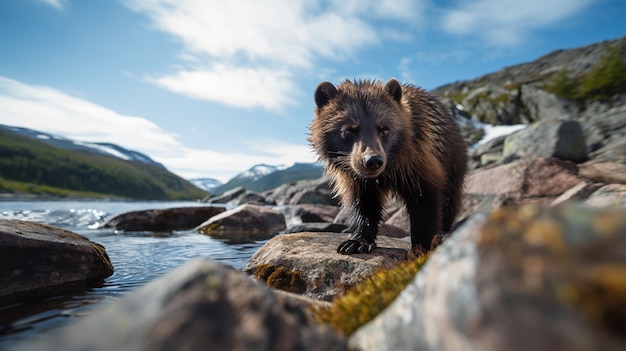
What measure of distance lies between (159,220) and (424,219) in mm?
14740

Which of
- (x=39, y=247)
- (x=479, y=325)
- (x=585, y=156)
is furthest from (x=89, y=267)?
(x=585, y=156)

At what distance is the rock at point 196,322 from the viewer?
1.52 m

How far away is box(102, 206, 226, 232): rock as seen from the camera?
16.3 metres

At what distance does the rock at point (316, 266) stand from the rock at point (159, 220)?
11622 mm

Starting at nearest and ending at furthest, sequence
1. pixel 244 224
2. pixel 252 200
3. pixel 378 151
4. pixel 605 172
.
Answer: pixel 378 151 < pixel 605 172 < pixel 244 224 < pixel 252 200

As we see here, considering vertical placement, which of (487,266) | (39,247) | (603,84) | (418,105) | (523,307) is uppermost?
(603,84)

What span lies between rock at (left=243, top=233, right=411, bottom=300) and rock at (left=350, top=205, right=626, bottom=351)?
11.1 feet

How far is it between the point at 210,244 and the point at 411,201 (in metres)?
7.23

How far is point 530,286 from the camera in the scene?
1.43 metres

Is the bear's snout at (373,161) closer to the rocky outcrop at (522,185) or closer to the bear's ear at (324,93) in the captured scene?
the bear's ear at (324,93)

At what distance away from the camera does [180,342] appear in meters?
1.50

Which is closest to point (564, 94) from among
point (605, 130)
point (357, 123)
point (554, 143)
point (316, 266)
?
point (605, 130)

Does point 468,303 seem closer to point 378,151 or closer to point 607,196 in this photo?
point 378,151

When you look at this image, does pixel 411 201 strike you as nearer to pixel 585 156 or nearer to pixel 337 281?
pixel 337 281
